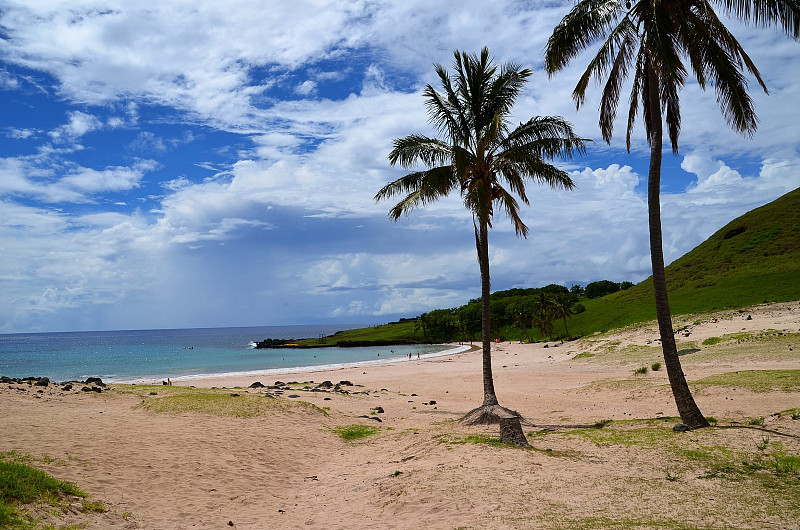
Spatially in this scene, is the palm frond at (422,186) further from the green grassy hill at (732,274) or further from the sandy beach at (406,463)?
the green grassy hill at (732,274)

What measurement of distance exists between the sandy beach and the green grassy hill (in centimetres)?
4856

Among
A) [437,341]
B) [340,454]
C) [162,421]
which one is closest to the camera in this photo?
[340,454]

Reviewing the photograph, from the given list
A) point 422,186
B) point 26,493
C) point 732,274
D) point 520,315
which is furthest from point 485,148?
point 520,315

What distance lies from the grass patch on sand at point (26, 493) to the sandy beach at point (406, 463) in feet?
1.30

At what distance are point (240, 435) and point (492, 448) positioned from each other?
667 centimetres

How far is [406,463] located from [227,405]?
7843mm

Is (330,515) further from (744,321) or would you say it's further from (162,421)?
(744,321)

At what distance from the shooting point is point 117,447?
36.2 ft

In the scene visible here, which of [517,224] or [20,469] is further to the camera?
[517,224]

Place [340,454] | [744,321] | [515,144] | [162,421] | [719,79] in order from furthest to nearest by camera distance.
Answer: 1. [744,321]
2. [515,144]
3. [162,421]
4. [340,454]
5. [719,79]

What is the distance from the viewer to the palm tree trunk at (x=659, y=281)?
39.9ft


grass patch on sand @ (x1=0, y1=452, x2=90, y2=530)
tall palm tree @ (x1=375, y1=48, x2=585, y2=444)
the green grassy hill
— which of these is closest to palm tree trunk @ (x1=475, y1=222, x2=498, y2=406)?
tall palm tree @ (x1=375, y1=48, x2=585, y2=444)

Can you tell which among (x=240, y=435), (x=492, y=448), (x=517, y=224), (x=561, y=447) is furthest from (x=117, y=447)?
(x=517, y=224)

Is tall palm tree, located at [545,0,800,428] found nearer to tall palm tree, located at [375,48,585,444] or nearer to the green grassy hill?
tall palm tree, located at [375,48,585,444]
